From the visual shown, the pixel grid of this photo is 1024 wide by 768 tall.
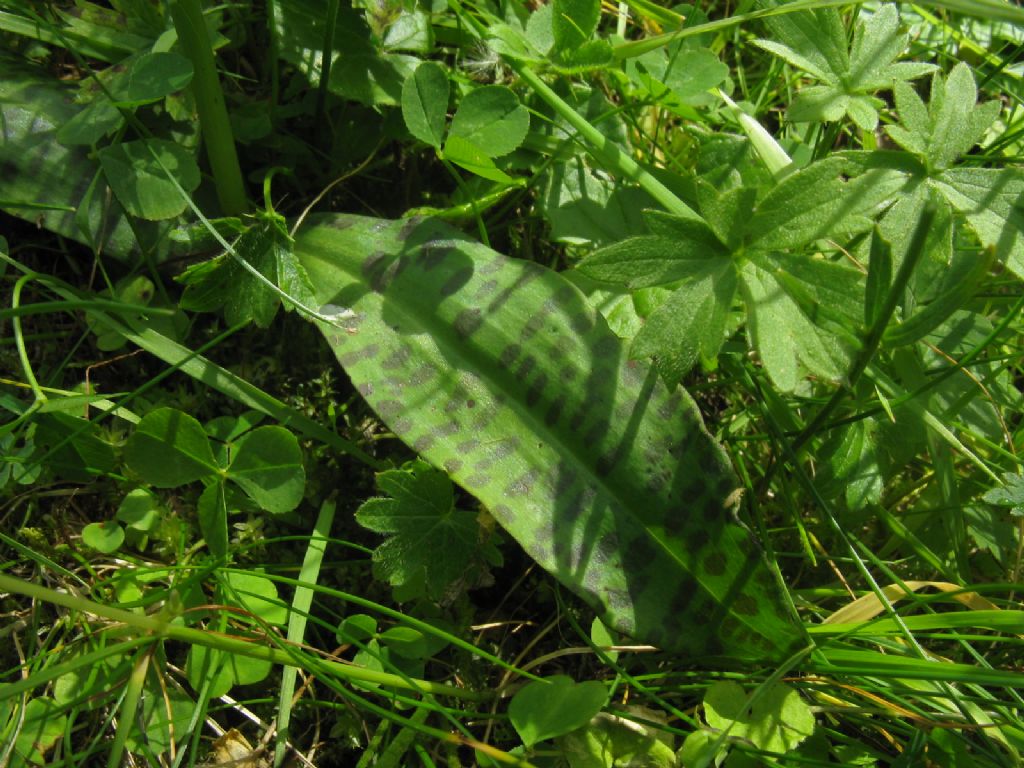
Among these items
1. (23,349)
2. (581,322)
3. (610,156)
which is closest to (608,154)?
(610,156)

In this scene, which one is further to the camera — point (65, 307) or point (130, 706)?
point (65, 307)

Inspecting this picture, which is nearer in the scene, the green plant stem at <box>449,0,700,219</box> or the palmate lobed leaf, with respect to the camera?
the palmate lobed leaf

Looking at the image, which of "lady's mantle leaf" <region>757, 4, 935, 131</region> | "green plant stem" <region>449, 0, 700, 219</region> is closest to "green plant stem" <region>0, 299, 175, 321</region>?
"green plant stem" <region>449, 0, 700, 219</region>

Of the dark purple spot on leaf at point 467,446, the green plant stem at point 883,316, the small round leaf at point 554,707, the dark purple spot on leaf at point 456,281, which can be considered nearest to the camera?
the green plant stem at point 883,316

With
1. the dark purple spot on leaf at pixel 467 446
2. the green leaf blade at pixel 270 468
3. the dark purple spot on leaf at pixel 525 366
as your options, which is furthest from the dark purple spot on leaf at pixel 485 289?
the green leaf blade at pixel 270 468

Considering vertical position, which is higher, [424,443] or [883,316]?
[883,316]

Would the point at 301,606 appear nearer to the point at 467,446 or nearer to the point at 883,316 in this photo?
the point at 467,446

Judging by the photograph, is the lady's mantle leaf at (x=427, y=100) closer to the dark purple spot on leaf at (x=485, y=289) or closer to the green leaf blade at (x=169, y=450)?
the dark purple spot on leaf at (x=485, y=289)

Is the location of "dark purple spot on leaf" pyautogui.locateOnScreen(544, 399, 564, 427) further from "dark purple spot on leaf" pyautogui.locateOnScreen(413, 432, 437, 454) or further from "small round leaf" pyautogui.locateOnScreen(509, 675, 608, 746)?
"small round leaf" pyautogui.locateOnScreen(509, 675, 608, 746)

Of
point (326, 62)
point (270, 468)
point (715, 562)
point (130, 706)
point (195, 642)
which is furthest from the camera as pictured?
point (326, 62)
